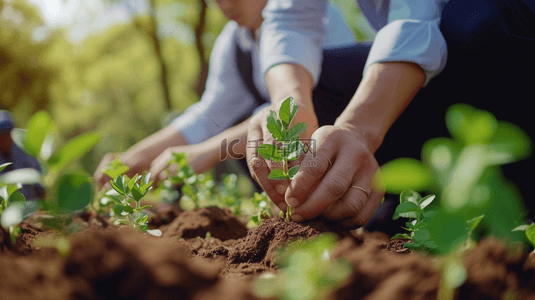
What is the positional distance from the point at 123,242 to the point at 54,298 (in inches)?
4.2

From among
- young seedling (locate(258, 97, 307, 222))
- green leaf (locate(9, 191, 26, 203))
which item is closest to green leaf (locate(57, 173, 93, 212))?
green leaf (locate(9, 191, 26, 203))

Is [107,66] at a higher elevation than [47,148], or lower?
lower

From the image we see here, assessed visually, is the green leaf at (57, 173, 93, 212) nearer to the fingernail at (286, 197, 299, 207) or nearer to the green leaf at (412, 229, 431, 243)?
the fingernail at (286, 197, 299, 207)

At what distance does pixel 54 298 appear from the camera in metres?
0.42

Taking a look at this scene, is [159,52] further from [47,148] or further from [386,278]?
[386,278]

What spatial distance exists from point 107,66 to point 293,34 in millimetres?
10758

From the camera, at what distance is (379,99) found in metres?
1.23

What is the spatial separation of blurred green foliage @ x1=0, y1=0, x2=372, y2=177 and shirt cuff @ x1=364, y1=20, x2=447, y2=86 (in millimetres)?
7975

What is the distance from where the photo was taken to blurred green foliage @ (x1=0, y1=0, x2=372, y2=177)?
9.70m

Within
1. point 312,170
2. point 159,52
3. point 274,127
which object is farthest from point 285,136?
point 159,52

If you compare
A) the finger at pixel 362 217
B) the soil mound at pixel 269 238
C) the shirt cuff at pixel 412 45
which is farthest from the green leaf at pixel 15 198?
the shirt cuff at pixel 412 45

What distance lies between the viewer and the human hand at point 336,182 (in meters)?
0.90

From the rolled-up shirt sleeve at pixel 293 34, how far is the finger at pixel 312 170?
913mm

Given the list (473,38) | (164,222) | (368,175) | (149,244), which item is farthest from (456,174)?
(473,38)
